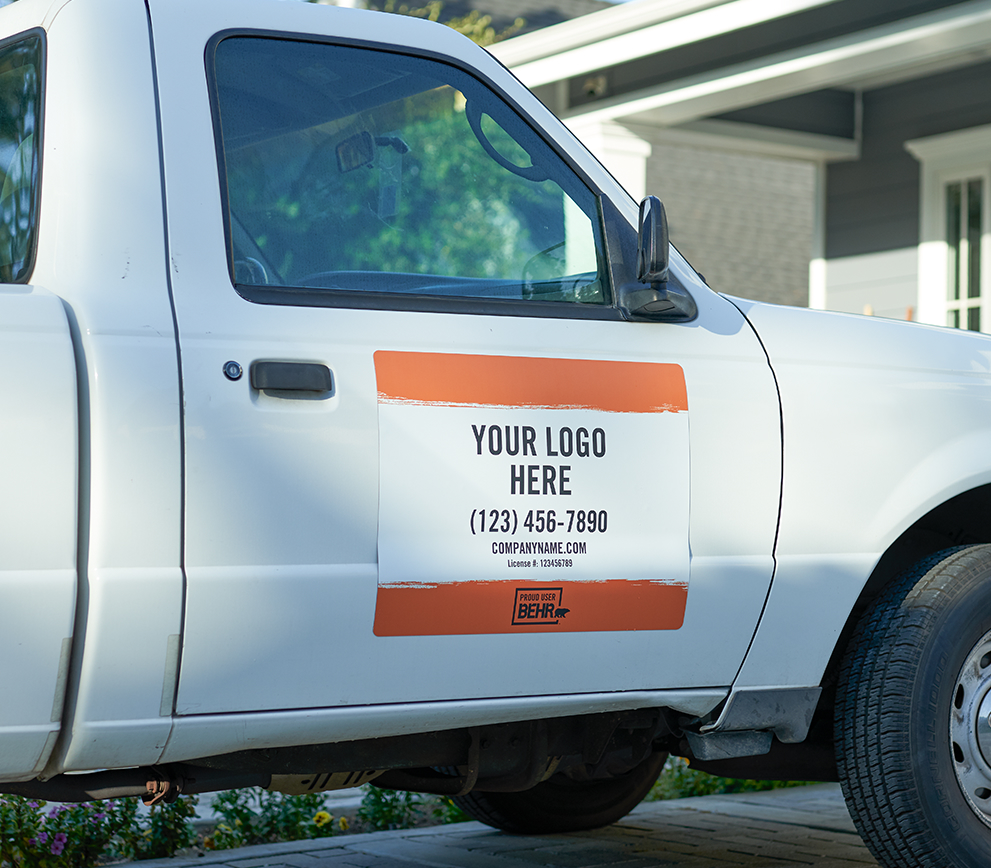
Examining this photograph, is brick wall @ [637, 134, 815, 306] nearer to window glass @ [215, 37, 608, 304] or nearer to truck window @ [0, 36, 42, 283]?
window glass @ [215, 37, 608, 304]

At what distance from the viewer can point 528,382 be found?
9.77ft

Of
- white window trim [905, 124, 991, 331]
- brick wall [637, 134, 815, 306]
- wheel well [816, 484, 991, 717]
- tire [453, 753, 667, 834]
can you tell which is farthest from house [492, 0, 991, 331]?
brick wall [637, 134, 815, 306]

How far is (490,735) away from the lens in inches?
129

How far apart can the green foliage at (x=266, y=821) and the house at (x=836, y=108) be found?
17.5 ft

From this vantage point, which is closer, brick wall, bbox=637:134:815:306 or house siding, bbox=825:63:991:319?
house siding, bbox=825:63:991:319

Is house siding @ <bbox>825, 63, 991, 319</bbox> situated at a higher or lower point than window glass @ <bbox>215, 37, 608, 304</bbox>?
higher

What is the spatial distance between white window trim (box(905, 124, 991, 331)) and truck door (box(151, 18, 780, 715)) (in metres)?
7.06

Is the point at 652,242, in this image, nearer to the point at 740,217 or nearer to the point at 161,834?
the point at 161,834

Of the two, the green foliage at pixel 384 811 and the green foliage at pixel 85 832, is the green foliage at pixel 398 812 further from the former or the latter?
the green foliage at pixel 85 832

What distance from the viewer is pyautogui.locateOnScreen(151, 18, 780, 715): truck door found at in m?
2.73

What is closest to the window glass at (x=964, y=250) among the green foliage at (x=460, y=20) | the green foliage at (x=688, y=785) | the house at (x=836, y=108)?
the house at (x=836, y=108)

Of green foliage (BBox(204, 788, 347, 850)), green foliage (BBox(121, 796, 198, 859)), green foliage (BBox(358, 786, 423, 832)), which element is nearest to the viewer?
green foliage (BBox(121, 796, 198, 859))

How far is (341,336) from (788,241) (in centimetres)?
1598

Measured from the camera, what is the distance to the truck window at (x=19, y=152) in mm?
2809
